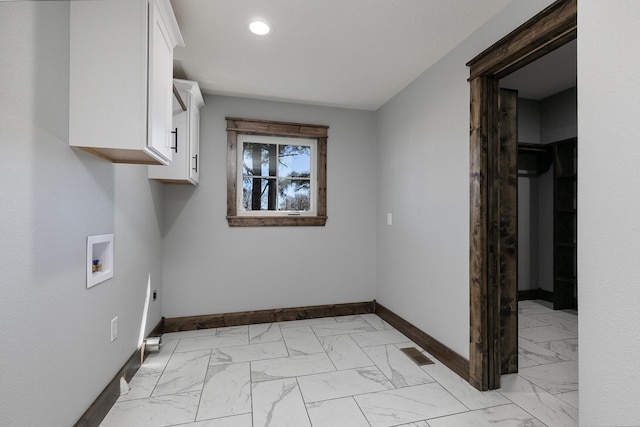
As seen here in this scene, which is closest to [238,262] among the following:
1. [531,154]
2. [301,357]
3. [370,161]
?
[301,357]

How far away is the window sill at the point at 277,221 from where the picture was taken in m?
3.26

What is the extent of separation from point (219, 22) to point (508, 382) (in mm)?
3275

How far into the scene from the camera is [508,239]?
2.21 meters

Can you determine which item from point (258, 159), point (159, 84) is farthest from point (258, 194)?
point (159, 84)

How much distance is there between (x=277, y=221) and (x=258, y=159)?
2.51 feet

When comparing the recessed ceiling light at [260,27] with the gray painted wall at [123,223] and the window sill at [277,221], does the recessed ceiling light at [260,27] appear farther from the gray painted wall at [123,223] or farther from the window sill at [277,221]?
the window sill at [277,221]

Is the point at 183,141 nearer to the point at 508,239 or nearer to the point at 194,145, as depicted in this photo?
the point at 194,145

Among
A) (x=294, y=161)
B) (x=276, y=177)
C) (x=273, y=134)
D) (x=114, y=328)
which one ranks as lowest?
(x=114, y=328)

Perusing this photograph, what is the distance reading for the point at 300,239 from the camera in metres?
3.47

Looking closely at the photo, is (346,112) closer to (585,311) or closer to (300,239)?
(300,239)

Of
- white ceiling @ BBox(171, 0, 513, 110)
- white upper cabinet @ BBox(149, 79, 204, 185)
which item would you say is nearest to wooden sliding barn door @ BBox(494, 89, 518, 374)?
white ceiling @ BBox(171, 0, 513, 110)

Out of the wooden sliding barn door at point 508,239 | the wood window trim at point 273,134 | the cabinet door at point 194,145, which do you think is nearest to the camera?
the wooden sliding barn door at point 508,239

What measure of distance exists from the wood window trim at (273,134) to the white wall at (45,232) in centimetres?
149

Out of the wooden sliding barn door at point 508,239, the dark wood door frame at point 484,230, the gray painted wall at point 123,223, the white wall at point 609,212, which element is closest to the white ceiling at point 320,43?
the gray painted wall at point 123,223
